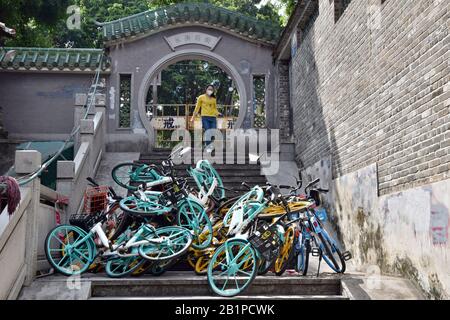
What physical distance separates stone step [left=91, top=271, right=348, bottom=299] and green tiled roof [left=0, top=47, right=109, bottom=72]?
8882mm

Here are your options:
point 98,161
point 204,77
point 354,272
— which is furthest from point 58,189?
point 204,77

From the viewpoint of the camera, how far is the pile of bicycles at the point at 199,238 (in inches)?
239

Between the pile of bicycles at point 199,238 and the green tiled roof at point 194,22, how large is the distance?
735 centimetres

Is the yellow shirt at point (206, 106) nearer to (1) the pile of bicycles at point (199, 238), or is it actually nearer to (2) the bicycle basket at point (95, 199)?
(2) the bicycle basket at point (95, 199)

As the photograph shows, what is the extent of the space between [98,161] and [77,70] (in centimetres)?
374

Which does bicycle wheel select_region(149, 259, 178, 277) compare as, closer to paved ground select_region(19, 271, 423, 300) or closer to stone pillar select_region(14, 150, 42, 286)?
paved ground select_region(19, 271, 423, 300)

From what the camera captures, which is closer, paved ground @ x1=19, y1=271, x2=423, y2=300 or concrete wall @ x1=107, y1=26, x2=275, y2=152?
paved ground @ x1=19, y1=271, x2=423, y2=300

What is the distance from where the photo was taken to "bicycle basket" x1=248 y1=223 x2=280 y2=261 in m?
6.34

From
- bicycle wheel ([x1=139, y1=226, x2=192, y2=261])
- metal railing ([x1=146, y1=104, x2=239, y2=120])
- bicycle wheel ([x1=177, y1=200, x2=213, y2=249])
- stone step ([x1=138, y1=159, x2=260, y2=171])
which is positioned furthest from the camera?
metal railing ([x1=146, y1=104, x2=239, y2=120])

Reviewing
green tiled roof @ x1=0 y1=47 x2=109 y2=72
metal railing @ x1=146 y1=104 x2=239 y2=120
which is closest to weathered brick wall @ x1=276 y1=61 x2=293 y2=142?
green tiled roof @ x1=0 y1=47 x2=109 y2=72

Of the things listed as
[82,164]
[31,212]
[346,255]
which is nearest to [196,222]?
[346,255]

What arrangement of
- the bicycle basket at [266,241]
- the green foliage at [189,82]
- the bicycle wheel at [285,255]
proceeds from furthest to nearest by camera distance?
the green foliage at [189,82] → the bicycle wheel at [285,255] → the bicycle basket at [266,241]

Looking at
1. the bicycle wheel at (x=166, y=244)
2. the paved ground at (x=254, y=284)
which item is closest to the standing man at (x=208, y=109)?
Result: the bicycle wheel at (x=166, y=244)

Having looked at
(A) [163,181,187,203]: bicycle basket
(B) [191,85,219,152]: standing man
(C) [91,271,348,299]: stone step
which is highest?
(B) [191,85,219,152]: standing man
